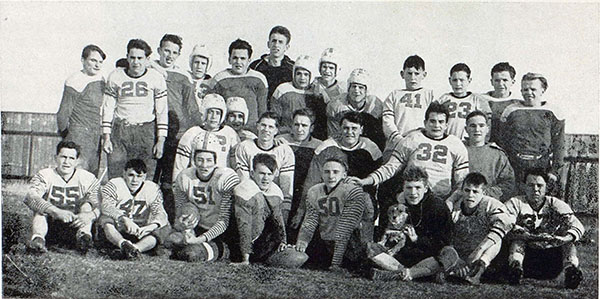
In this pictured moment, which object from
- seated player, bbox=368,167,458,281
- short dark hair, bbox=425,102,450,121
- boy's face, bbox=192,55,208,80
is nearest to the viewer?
seated player, bbox=368,167,458,281

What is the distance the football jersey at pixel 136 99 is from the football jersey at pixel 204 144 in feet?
0.73

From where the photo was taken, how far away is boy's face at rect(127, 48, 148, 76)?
4430mm

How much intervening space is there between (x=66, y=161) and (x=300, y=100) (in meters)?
1.73

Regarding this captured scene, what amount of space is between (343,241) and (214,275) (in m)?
0.90

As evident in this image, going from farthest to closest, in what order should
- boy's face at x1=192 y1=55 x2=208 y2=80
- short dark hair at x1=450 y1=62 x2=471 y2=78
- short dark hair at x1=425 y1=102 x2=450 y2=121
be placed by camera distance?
boy's face at x1=192 y1=55 x2=208 y2=80 < short dark hair at x1=450 y1=62 x2=471 y2=78 < short dark hair at x1=425 y1=102 x2=450 y2=121

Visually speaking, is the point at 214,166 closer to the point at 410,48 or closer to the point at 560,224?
the point at 410,48

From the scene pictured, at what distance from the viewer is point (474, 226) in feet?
13.6

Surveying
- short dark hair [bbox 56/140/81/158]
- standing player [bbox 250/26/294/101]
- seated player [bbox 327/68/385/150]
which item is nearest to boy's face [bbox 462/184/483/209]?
seated player [bbox 327/68/385/150]

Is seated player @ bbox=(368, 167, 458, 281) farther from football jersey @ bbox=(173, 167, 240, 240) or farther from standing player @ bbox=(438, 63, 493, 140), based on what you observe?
football jersey @ bbox=(173, 167, 240, 240)

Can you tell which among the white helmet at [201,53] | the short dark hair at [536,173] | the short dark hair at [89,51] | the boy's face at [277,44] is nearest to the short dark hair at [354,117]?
the boy's face at [277,44]

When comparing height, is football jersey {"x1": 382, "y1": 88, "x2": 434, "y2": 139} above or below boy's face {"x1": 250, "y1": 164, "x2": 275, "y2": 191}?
above

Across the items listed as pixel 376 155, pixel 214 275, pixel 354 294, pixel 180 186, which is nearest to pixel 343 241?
pixel 354 294

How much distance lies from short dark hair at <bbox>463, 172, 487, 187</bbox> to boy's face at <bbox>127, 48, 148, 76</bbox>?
94.1 inches

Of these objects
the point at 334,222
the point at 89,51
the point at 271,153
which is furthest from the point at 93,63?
the point at 334,222
